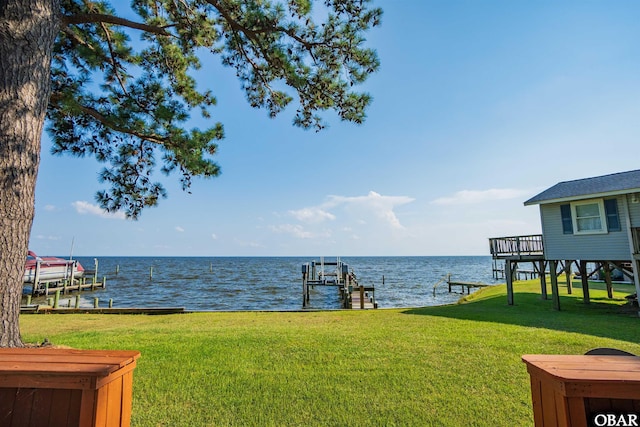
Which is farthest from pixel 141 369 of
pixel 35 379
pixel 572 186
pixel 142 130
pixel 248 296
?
pixel 248 296

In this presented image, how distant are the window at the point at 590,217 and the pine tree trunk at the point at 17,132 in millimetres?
15122

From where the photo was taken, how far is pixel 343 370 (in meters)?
4.59

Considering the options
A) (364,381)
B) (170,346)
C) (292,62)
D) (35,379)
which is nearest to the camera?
(35,379)

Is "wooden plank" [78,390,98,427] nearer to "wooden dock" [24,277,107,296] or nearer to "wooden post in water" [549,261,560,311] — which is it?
"wooden post in water" [549,261,560,311]

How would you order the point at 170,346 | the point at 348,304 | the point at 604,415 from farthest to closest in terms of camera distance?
the point at 348,304 → the point at 170,346 → the point at 604,415

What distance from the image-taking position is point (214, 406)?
3.56m

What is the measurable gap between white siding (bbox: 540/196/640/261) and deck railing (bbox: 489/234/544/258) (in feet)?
2.56

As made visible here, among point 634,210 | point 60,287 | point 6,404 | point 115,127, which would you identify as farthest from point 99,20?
point 60,287

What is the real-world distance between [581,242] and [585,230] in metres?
0.46

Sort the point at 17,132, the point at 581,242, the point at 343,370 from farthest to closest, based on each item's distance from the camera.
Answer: the point at 581,242
the point at 343,370
the point at 17,132

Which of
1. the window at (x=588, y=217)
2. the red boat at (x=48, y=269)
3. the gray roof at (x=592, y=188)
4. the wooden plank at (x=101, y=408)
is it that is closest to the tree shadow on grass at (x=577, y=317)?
the window at (x=588, y=217)

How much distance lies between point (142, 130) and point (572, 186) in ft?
51.4

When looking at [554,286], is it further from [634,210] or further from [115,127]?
[115,127]

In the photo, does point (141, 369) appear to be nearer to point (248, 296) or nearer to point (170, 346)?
point (170, 346)
